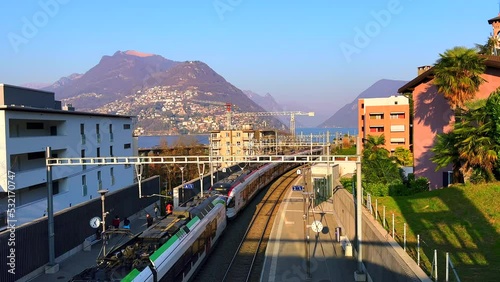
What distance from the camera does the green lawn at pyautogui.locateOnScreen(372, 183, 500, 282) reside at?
37.8 ft

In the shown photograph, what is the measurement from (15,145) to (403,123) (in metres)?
45.0

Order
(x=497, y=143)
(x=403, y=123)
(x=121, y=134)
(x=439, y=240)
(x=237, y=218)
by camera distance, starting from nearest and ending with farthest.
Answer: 1. (x=439, y=240)
2. (x=497, y=143)
3. (x=237, y=218)
4. (x=121, y=134)
5. (x=403, y=123)

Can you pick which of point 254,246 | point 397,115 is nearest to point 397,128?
point 397,115

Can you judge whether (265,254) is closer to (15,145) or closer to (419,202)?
(419,202)

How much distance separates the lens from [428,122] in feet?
99.4

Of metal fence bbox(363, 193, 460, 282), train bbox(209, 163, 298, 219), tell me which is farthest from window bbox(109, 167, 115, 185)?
metal fence bbox(363, 193, 460, 282)

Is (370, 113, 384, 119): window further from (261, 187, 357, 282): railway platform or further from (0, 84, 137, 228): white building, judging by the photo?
(0, 84, 137, 228): white building

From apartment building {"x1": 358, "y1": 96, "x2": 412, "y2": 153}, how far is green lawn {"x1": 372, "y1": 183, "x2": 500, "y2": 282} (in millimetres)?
34708

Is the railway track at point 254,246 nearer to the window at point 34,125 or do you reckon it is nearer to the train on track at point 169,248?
the train on track at point 169,248

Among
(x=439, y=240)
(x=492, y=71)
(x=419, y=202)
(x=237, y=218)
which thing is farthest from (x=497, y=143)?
(x=237, y=218)

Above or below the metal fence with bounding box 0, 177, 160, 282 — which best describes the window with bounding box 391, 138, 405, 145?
above

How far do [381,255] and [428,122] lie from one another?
19346 mm

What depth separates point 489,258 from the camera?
11664 mm

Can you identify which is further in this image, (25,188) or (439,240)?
(25,188)
